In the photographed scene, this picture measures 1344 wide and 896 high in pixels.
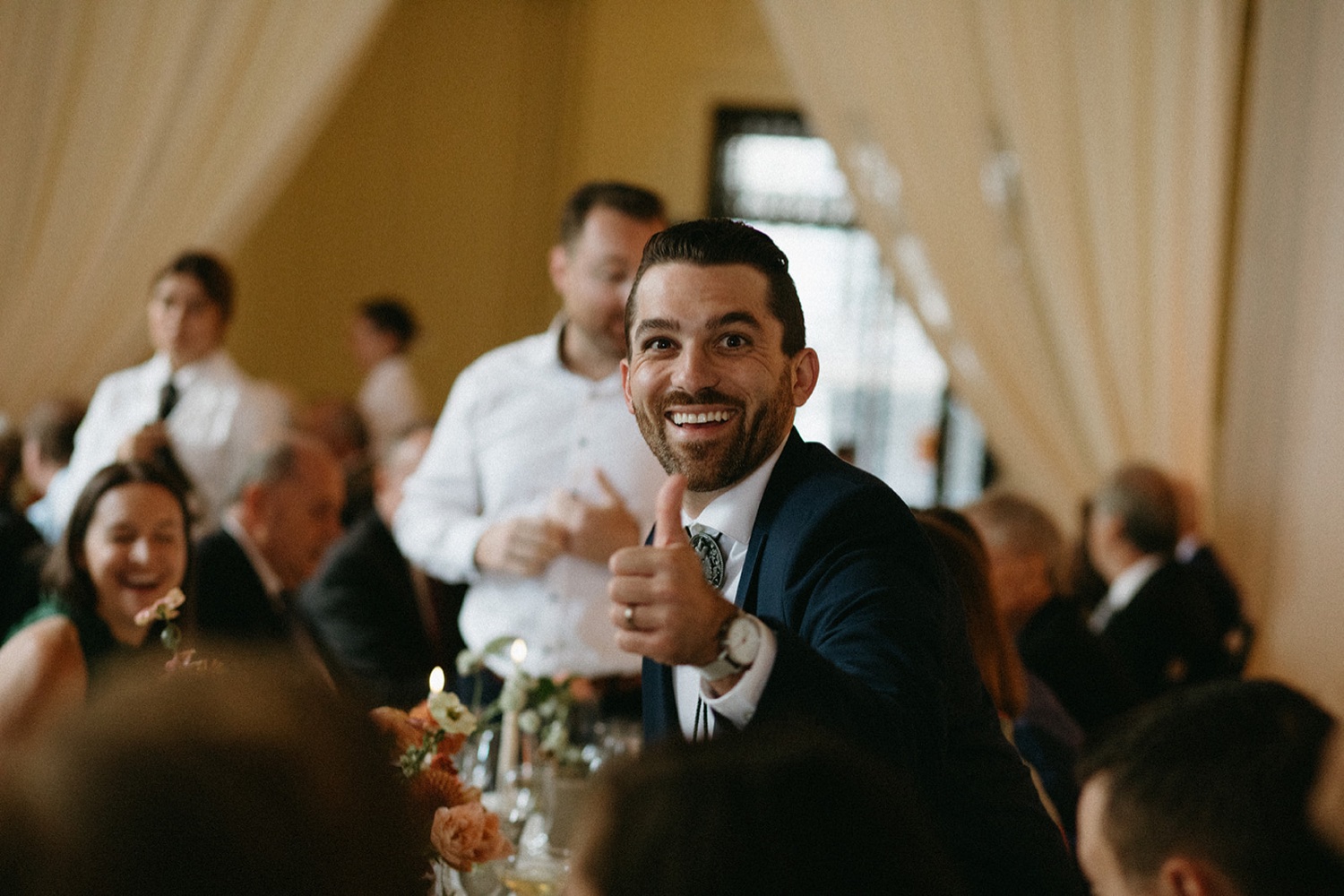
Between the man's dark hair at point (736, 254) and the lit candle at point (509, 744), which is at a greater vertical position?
the man's dark hair at point (736, 254)

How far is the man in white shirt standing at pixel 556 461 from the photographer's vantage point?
268 cm

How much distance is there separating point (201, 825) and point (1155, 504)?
379cm

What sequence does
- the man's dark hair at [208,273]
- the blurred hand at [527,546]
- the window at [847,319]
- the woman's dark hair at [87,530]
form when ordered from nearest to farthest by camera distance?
the woman's dark hair at [87,530] < the blurred hand at [527,546] < the man's dark hair at [208,273] < the window at [847,319]

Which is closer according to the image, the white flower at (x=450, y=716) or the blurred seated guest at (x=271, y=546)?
the white flower at (x=450, y=716)

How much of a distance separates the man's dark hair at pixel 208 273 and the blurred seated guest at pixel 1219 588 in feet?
9.11

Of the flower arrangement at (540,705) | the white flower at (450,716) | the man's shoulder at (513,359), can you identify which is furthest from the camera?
the man's shoulder at (513,359)

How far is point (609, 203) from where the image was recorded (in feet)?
8.84

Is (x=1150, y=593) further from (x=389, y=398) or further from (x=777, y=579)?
(x=389, y=398)

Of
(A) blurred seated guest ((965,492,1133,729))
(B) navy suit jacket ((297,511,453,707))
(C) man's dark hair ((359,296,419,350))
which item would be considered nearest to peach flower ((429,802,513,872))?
(B) navy suit jacket ((297,511,453,707))

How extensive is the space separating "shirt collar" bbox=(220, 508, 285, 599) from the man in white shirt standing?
490 millimetres

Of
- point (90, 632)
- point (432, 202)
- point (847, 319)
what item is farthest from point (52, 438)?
point (847, 319)

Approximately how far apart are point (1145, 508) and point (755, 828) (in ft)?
11.8

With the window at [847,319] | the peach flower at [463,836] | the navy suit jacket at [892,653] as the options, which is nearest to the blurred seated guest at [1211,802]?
the navy suit jacket at [892,653]

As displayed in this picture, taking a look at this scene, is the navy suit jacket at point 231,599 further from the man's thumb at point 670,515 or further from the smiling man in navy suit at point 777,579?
the man's thumb at point 670,515
